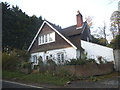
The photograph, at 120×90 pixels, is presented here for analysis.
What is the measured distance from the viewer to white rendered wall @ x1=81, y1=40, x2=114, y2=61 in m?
20.1

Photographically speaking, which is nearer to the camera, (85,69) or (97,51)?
(85,69)

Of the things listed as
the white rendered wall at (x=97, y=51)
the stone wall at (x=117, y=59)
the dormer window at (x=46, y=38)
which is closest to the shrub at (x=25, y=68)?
the dormer window at (x=46, y=38)

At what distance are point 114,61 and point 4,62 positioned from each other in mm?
14499

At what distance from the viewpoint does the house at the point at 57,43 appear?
21906 millimetres

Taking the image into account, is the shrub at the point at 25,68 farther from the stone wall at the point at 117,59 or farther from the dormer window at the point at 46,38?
the stone wall at the point at 117,59

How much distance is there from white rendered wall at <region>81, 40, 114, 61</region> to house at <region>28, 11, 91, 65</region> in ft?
4.27

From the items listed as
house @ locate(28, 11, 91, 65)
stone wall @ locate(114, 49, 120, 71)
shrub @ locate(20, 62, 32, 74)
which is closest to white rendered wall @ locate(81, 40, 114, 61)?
stone wall @ locate(114, 49, 120, 71)

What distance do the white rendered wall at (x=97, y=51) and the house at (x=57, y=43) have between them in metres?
1.30

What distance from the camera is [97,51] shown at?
2152cm

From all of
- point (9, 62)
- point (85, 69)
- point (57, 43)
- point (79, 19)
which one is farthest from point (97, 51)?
point (9, 62)

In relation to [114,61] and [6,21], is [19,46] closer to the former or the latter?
[6,21]

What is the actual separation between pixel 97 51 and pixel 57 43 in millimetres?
6351

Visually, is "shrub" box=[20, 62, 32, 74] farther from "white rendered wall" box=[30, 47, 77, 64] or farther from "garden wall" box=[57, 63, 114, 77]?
"garden wall" box=[57, 63, 114, 77]

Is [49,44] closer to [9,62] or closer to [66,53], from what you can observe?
[66,53]
